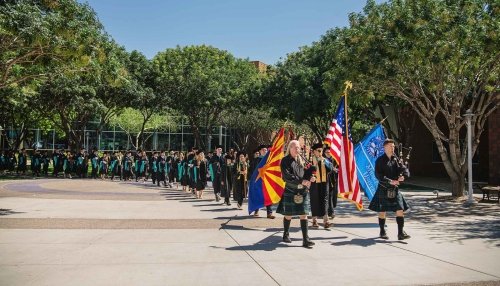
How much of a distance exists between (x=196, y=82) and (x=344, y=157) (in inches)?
933

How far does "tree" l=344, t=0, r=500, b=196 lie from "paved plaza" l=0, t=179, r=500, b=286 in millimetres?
5767

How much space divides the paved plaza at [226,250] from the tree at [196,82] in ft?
68.0

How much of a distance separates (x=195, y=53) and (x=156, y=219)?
87.3 feet

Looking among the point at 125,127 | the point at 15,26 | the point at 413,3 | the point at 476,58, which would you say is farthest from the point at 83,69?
the point at 125,127

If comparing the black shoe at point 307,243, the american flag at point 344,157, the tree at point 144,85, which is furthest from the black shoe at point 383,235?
the tree at point 144,85

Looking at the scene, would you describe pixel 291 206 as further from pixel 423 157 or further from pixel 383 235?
pixel 423 157

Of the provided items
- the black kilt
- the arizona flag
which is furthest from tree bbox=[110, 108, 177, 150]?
the arizona flag

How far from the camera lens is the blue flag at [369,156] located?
36.4 feet

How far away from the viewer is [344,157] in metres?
10.6

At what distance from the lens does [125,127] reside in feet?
169

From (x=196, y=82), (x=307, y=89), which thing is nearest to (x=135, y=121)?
(x=196, y=82)

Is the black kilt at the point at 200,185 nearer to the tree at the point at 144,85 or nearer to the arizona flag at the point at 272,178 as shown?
the arizona flag at the point at 272,178

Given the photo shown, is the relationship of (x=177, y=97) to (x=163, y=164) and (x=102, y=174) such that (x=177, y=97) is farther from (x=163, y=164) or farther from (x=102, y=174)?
(x=163, y=164)

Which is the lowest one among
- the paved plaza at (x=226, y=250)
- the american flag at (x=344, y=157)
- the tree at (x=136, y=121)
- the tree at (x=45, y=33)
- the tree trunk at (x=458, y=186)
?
the paved plaza at (x=226, y=250)
